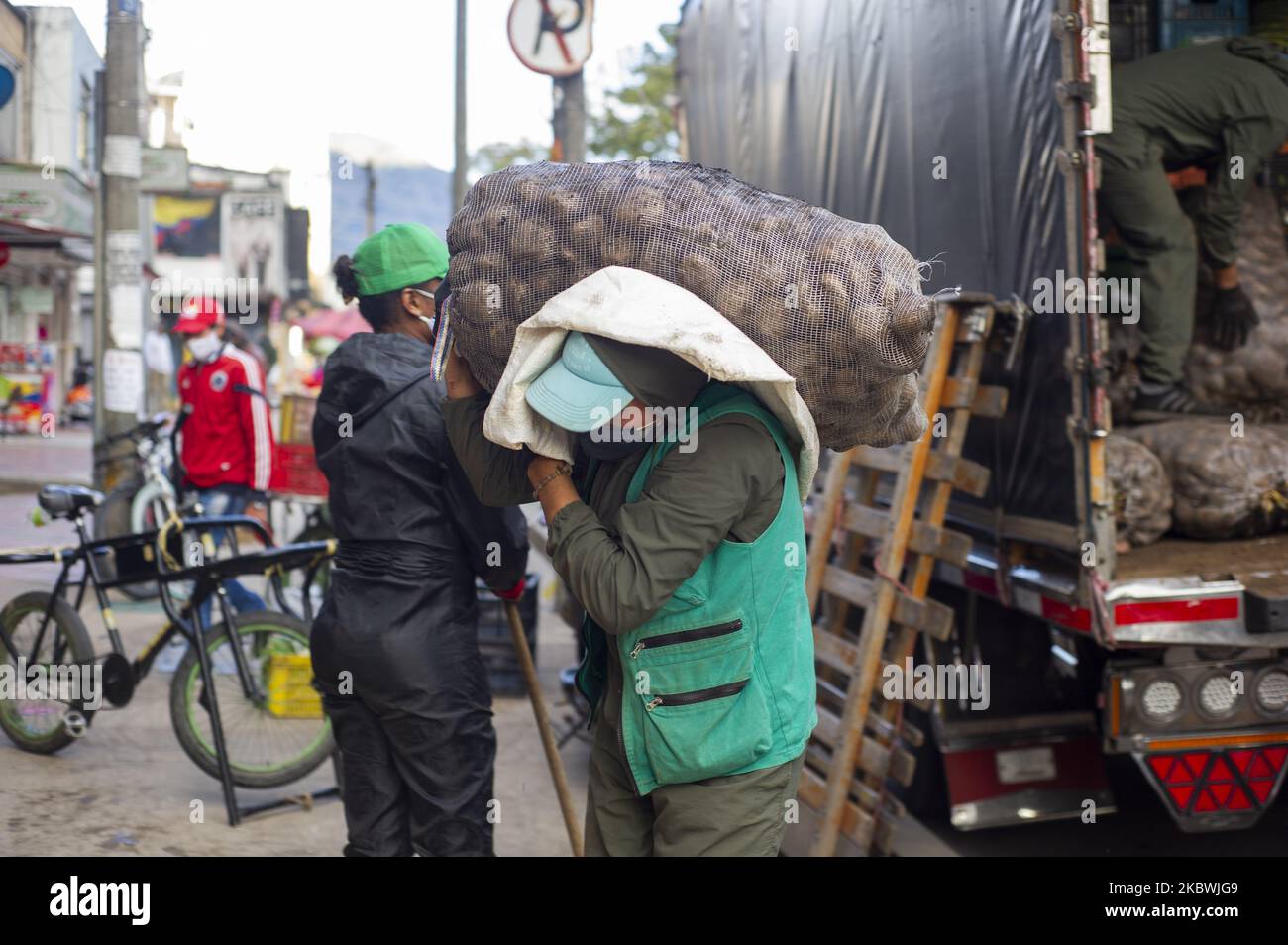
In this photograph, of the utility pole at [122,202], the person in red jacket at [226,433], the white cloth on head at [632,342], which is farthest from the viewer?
the utility pole at [122,202]

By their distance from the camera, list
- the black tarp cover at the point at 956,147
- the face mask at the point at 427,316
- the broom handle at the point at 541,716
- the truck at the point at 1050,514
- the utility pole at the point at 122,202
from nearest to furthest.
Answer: the face mask at the point at 427,316
the broom handle at the point at 541,716
the truck at the point at 1050,514
the black tarp cover at the point at 956,147
the utility pole at the point at 122,202

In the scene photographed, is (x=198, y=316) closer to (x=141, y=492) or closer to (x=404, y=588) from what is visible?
(x=141, y=492)

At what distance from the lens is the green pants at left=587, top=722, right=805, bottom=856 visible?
2.28m

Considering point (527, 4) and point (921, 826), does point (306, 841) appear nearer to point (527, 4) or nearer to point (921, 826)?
point (921, 826)

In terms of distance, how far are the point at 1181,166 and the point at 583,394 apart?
3.75 meters

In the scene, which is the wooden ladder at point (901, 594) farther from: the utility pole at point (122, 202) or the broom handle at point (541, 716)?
the utility pole at point (122, 202)

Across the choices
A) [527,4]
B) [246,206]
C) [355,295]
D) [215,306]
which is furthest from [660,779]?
[246,206]

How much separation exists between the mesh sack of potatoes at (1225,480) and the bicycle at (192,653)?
2.93 metres

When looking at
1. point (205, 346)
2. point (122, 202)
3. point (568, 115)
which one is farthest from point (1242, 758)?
point (122, 202)

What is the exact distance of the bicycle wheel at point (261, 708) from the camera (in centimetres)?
473

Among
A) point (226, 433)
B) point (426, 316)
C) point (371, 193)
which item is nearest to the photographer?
point (426, 316)

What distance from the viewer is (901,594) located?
4.36m

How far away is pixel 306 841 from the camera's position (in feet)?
14.6

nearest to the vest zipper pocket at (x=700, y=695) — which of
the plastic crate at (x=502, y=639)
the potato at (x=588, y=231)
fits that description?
the potato at (x=588, y=231)
